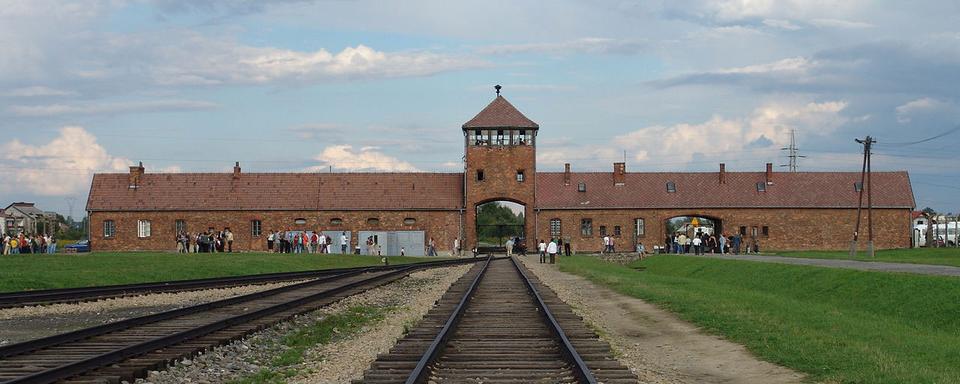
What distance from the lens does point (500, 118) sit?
7581 cm

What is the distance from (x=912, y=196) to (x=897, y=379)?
70.1 m

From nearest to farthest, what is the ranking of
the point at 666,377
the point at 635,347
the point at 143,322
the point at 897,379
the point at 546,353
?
the point at 897,379 < the point at 666,377 < the point at 546,353 < the point at 635,347 < the point at 143,322

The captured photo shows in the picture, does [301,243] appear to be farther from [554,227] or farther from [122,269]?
[122,269]

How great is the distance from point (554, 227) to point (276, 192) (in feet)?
64.5

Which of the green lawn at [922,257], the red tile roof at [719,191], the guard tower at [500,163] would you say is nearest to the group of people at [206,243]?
the guard tower at [500,163]

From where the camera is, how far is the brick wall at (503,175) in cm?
7438

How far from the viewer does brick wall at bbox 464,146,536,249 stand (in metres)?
74.4

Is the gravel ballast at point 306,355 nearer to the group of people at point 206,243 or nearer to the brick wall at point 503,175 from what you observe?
the group of people at point 206,243

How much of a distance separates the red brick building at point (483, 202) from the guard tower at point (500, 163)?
0.23 feet

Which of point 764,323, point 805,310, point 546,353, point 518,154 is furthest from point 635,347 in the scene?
point 518,154

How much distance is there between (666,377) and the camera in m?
11.5

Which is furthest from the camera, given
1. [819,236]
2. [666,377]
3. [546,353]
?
[819,236]

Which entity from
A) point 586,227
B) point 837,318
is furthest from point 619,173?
point 837,318

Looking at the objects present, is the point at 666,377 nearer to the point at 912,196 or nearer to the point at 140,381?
the point at 140,381
